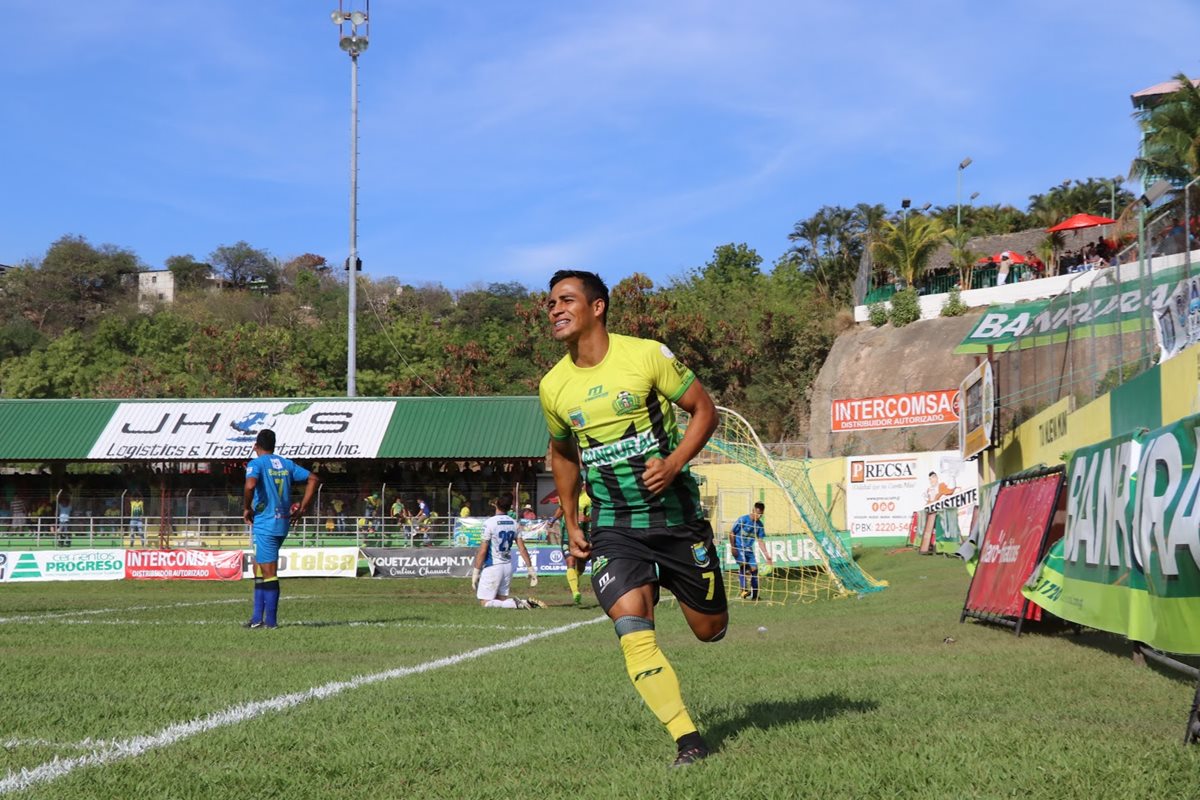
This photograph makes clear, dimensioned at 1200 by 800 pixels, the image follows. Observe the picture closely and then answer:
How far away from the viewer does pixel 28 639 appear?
11617 millimetres

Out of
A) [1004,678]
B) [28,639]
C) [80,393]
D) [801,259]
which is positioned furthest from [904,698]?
[801,259]

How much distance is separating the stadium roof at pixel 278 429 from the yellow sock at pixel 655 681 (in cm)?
3316

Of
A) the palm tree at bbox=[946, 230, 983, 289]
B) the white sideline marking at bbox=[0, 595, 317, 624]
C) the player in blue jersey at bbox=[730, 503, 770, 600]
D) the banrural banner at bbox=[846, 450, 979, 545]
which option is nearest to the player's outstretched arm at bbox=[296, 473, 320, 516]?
the white sideline marking at bbox=[0, 595, 317, 624]

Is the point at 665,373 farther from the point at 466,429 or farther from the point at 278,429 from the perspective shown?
the point at 278,429

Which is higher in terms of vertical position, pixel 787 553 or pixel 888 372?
pixel 888 372

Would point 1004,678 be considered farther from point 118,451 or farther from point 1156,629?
point 118,451

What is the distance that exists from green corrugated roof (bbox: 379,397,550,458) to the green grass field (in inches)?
1030

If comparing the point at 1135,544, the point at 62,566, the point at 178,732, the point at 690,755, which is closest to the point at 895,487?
the point at 62,566

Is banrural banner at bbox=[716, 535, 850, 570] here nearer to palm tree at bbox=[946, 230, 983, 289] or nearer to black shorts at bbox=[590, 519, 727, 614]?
black shorts at bbox=[590, 519, 727, 614]

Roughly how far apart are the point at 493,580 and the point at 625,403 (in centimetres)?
1367

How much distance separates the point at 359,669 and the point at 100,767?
4.06 metres

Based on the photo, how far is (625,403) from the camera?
17.6 feet

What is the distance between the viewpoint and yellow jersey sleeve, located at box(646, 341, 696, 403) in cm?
538

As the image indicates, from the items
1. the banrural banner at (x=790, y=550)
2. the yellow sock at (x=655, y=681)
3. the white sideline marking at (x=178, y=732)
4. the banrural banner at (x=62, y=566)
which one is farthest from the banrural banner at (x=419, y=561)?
the yellow sock at (x=655, y=681)
